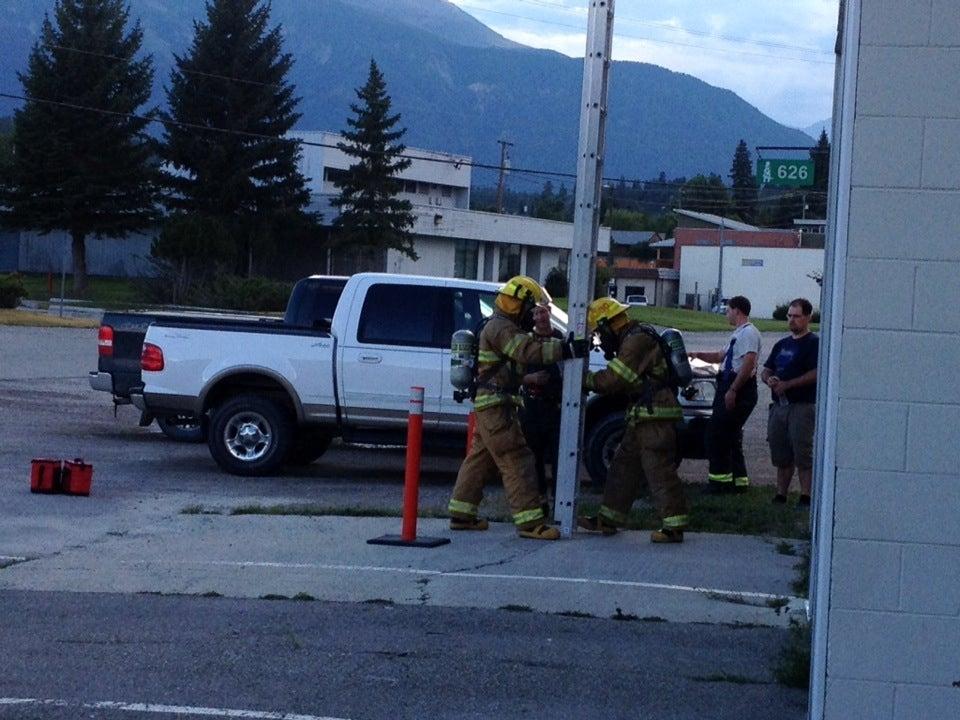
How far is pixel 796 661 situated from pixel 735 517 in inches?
195

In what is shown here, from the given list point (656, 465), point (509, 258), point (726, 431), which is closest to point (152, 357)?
point (726, 431)

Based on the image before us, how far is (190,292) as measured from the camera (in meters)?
55.7

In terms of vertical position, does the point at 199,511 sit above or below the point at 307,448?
below

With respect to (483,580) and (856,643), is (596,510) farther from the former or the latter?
(856,643)

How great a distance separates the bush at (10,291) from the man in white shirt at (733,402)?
37.4 metres

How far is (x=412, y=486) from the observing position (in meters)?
10.2

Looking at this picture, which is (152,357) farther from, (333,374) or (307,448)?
(307,448)

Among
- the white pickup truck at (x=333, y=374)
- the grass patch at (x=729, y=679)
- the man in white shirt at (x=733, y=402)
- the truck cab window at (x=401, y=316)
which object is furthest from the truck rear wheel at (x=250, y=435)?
the grass patch at (x=729, y=679)

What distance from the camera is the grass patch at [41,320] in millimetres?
41219

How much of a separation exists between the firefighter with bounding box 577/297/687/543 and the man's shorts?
2.32 meters

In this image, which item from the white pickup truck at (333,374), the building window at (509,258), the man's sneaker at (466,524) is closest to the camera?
the man's sneaker at (466,524)

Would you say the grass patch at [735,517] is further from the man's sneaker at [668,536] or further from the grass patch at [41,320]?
the grass patch at [41,320]

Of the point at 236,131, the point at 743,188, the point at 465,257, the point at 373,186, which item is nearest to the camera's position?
the point at 236,131

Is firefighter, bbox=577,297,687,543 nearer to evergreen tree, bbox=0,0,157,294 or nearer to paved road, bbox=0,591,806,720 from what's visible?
paved road, bbox=0,591,806,720
